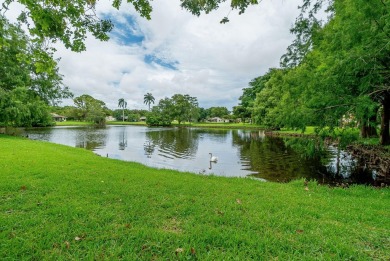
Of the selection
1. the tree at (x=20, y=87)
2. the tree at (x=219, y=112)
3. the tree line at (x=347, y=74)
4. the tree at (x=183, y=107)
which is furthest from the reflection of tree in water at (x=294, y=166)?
the tree at (x=219, y=112)

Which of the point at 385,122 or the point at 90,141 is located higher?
the point at 385,122

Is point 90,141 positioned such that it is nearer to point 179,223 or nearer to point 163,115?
point 179,223

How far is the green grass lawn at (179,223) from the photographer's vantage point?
298 cm

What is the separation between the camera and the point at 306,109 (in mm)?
8641

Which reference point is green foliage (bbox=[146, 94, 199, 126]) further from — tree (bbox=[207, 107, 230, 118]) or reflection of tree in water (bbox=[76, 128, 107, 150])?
reflection of tree in water (bbox=[76, 128, 107, 150])

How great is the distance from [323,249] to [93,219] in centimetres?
367

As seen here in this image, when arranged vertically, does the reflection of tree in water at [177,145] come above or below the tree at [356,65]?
below

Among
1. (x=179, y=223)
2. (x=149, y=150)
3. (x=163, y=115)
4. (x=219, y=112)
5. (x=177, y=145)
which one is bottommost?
(x=149, y=150)

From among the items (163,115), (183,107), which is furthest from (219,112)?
(163,115)

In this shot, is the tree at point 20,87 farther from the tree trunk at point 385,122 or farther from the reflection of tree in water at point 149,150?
the tree trunk at point 385,122

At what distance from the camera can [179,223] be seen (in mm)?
3779

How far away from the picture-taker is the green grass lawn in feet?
9.77

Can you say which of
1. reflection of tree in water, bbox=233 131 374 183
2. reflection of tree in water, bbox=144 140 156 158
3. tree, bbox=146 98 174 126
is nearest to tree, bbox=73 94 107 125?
tree, bbox=146 98 174 126

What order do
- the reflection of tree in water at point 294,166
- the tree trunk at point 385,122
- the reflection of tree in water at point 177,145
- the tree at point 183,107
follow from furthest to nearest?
1. the tree at point 183,107
2. the reflection of tree in water at point 177,145
3. the tree trunk at point 385,122
4. the reflection of tree in water at point 294,166
